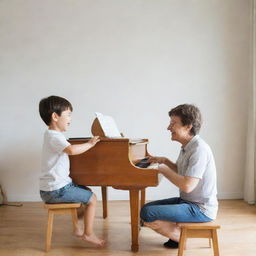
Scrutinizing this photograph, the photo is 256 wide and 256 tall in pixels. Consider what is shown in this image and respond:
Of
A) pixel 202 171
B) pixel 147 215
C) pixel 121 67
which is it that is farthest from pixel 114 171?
pixel 121 67

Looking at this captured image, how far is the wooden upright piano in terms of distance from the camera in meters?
2.11

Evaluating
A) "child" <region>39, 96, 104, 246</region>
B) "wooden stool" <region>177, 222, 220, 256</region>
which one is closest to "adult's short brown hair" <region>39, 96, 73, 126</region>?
"child" <region>39, 96, 104, 246</region>

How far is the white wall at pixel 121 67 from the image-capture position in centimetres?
359

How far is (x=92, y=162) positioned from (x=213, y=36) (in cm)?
242

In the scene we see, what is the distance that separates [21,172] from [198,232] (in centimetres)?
248

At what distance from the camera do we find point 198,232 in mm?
1937

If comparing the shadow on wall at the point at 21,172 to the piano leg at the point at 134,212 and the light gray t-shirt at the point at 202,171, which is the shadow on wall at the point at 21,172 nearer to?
the piano leg at the point at 134,212

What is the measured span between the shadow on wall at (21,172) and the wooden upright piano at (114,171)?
1.60 meters

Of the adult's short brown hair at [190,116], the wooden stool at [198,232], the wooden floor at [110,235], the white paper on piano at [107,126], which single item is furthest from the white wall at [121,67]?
the wooden stool at [198,232]

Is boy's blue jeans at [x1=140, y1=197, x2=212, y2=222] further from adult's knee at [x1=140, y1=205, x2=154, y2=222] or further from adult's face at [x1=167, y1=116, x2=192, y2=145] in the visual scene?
adult's face at [x1=167, y1=116, x2=192, y2=145]

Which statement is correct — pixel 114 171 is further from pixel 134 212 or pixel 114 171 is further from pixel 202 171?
pixel 202 171

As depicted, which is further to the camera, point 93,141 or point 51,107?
point 51,107

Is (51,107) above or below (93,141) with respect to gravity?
above

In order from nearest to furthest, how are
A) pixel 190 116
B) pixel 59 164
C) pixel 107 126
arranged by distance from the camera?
pixel 190 116
pixel 59 164
pixel 107 126
